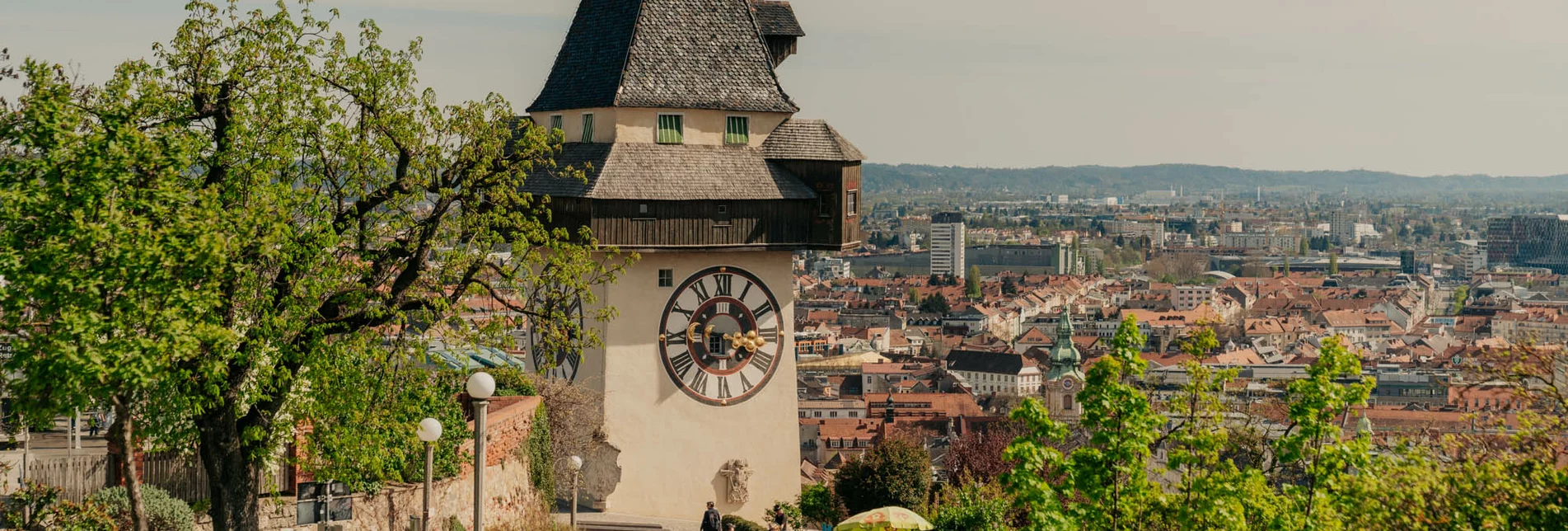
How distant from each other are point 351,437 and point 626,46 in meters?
10.9

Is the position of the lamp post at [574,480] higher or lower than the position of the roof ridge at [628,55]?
lower

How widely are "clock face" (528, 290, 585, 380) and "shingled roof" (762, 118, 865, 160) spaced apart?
3360mm

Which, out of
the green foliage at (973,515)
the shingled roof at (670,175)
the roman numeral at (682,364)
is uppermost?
the shingled roof at (670,175)

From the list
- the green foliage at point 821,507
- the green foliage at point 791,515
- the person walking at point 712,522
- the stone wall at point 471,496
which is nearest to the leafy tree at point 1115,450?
the stone wall at point 471,496

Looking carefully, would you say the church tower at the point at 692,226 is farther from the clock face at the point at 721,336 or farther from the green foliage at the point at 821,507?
the green foliage at the point at 821,507

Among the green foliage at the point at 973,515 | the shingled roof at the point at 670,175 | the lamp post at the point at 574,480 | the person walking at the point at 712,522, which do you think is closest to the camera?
the green foliage at the point at 973,515

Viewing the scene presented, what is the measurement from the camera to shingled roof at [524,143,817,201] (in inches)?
930

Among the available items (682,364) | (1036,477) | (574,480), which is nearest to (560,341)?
(1036,477)

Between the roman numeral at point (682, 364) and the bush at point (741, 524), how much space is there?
1.95 meters

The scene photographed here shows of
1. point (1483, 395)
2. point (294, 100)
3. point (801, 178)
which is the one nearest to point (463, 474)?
point (294, 100)

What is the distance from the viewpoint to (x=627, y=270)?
79.6 ft

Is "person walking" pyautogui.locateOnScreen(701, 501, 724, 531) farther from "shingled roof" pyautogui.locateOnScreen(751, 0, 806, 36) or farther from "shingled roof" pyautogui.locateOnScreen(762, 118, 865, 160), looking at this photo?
"shingled roof" pyautogui.locateOnScreen(751, 0, 806, 36)

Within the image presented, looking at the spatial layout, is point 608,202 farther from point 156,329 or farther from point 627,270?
point 156,329

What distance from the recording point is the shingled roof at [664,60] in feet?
80.0
